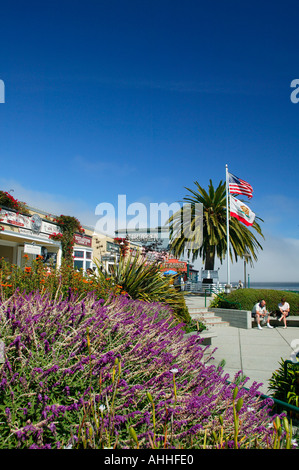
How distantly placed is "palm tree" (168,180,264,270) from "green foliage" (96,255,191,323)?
16.1m

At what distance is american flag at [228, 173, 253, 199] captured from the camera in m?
19.4

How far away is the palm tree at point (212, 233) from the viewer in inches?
994

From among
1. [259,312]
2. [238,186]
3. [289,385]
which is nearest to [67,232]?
[259,312]

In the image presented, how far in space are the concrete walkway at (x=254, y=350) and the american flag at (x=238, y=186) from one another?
29.1 ft

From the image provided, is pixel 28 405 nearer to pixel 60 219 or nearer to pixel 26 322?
pixel 26 322

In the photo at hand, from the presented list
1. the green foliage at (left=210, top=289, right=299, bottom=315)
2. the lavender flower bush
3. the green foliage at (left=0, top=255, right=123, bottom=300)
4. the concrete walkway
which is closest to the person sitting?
the concrete walkway

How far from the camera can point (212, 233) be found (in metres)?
24.8

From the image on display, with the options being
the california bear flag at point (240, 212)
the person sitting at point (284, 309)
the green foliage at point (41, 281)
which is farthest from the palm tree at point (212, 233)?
the green foliage at point (41, 281)

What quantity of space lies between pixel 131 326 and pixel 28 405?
107cm

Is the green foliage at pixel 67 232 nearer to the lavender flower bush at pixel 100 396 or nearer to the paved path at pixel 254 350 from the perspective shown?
the paved path at pixel 254 350

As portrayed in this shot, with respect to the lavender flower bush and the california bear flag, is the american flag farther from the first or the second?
the lavender flower bush

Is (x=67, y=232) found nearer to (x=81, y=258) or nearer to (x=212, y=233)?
(x=81, y=258)

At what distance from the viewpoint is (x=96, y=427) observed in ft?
5.22
